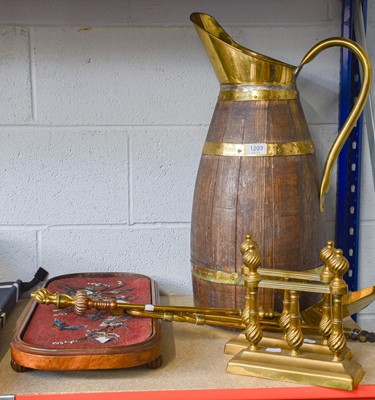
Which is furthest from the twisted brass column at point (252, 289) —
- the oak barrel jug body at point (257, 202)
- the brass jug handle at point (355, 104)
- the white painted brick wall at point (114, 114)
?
the white painted brick wall at point (114, 114)

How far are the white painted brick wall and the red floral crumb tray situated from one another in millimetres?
204

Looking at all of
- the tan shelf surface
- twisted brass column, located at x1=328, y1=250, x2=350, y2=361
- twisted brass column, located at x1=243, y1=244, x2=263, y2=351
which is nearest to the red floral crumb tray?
the tan shelf surface

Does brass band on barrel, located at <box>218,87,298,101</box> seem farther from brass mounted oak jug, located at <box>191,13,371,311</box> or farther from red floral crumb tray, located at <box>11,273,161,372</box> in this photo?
red floral crumb tray, located at <box>11,273,161,372</box>

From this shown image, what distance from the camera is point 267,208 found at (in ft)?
3.06

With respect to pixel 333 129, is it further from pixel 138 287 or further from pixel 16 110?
pixel 16 110

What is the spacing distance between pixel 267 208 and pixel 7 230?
0.54 meters

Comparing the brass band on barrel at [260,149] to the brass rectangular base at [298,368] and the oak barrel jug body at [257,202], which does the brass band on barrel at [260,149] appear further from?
the brass rectangular base at [298,368]

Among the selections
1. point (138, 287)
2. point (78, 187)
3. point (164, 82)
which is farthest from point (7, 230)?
point (164, 82)

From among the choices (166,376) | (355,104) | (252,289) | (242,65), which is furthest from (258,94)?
(166,376)

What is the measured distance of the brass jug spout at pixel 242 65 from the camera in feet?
3.10

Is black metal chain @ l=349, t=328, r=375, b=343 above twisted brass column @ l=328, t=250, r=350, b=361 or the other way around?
the other way around

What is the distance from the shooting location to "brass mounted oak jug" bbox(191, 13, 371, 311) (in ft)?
3.08

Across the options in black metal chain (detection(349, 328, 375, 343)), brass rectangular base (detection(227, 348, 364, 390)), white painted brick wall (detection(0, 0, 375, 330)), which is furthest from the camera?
white painted brick wall (detection(0, 0, 375, 330))

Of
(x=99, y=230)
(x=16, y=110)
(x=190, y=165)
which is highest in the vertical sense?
(x=16, y=110)
